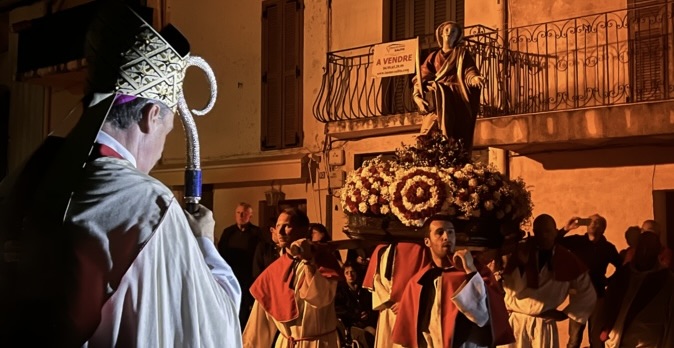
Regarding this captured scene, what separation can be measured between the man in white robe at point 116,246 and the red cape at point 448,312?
3289 mm

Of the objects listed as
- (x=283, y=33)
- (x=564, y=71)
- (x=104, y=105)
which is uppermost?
(x=283, y=33)

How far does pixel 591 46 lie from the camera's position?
36.5 ft

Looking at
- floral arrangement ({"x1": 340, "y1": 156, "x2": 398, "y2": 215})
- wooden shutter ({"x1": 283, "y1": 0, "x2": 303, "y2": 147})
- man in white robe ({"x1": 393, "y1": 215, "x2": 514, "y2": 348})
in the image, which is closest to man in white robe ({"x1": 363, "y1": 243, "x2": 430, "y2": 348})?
floral arrangement ({"x1": 340, "y1": 156, "x2": 398, "y2": 215})

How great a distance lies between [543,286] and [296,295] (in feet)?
6.42

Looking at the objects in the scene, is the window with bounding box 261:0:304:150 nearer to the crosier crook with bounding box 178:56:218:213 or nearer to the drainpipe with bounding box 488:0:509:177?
the drainpipe with bounding box 488:0:509:177

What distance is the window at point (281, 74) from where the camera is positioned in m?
14.7

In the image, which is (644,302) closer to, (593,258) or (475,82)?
(593,258)

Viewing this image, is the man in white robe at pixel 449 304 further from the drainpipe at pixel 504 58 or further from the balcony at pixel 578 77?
the drainpipe at pixel 504 58

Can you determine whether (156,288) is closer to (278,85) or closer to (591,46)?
Result: (591,46)

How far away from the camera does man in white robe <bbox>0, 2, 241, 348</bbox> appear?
82.7 inches

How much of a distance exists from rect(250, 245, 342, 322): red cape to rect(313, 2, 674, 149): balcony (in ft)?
13.9

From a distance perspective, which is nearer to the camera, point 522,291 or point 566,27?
point 522,291

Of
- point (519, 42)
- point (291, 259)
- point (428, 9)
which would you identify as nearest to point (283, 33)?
point (428, 9)

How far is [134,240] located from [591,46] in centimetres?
980
